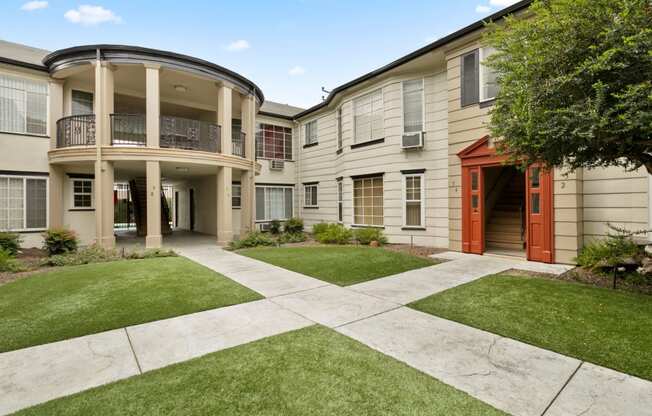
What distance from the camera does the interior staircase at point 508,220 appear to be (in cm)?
1064

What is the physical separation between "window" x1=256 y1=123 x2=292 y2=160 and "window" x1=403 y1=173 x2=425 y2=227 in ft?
27.2

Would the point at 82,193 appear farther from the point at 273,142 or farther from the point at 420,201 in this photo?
the point at 420,201

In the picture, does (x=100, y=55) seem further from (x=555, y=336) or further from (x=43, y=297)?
(x=555, y=336)

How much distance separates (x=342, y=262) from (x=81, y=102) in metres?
12.1

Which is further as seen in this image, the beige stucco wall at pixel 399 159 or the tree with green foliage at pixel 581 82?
the beige stucco wall at pixel 399 159

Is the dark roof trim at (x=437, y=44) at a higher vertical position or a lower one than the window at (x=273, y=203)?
higher

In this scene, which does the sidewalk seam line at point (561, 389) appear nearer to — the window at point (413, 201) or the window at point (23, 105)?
the window at point (413, 201)

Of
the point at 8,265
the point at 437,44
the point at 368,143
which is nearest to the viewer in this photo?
the point at 8,265

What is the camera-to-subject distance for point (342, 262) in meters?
8.15

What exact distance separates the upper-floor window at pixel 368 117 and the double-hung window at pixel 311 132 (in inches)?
144

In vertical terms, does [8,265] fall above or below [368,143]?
below

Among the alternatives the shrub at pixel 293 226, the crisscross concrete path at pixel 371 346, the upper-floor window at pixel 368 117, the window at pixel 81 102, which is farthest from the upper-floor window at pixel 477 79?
the window at pixel 81 102

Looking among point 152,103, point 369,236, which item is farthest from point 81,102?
point 369,236

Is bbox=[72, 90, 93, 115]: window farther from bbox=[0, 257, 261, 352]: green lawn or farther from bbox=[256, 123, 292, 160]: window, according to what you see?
bbox=[0, 257, 261, 352]: green lawn
